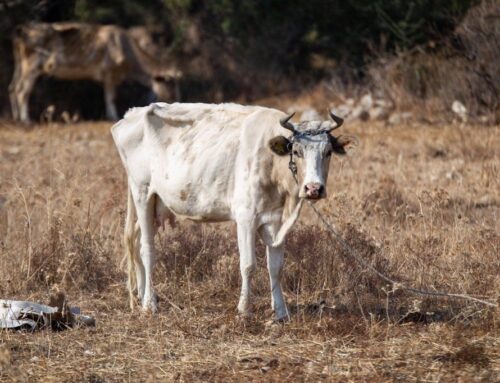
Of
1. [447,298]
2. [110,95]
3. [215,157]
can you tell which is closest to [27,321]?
[215,157]

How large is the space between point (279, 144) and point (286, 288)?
1821mm

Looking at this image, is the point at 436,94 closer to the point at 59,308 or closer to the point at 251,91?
the point at 251,91

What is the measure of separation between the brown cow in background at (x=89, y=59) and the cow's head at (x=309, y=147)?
1418 centimetres

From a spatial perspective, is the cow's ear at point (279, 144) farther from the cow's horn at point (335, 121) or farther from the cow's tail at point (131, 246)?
the cow's tail at point (131, 246)

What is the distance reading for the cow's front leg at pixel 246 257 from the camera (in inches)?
307

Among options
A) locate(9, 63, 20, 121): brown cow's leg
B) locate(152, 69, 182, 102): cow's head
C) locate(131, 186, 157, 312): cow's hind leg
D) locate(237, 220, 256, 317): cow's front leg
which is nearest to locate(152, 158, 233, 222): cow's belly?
locate(237, 220, 256, 317): cow's front leg

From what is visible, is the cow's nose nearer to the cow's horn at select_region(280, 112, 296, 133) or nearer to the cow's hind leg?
the cow's horn at select_region(280, 112, 296, 133)

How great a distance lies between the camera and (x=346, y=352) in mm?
7051

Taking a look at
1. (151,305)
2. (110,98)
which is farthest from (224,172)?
(110,98)

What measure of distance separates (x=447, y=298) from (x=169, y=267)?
2.40 m

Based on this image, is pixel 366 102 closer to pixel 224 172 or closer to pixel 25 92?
pixel 25 92

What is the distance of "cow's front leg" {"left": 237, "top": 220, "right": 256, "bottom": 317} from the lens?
779cm


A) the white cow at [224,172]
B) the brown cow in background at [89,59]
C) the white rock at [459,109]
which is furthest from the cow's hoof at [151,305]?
the brown cow in background at [89,59]

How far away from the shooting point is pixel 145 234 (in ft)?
28.3
